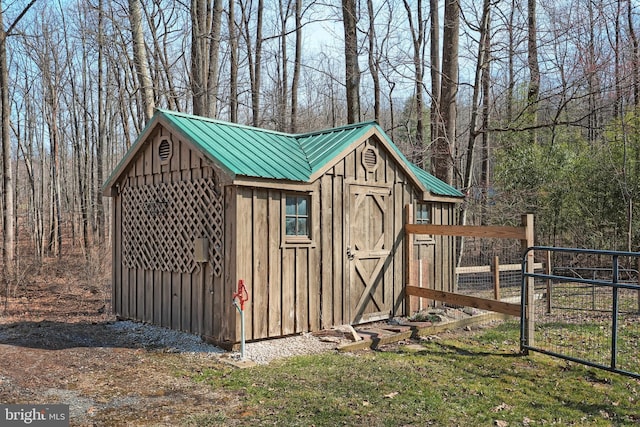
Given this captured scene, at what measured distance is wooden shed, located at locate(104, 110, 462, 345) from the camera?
744cm

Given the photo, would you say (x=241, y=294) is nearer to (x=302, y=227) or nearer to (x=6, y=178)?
(x=302, y=227)

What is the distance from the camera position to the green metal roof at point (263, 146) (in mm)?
7469

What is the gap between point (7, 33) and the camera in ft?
46.8

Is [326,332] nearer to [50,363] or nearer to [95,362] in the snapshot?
[95,362]

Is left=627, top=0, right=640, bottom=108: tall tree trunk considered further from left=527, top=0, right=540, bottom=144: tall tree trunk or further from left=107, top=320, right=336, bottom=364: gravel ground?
left=107, top=320, right=336, bottom=364: gravel ground

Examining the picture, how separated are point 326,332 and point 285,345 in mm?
865

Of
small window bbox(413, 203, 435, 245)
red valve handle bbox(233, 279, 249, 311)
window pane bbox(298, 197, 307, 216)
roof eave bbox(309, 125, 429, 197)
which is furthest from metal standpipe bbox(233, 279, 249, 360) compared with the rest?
small window bbox(413, 203, 435, 245)

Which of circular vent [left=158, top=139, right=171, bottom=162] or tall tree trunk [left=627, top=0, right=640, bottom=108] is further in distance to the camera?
tall tree trunk [left=627, top=0, right=640, bottom=108]

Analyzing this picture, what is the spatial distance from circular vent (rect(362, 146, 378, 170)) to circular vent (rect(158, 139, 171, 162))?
3.31m

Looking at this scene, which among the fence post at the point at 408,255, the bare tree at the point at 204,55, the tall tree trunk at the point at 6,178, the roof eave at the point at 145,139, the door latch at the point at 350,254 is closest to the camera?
the roof eave at the point at 145,139

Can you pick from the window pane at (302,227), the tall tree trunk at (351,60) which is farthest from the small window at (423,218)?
the tall tree trunk at (351,60)

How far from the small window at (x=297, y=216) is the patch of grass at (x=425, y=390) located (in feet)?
6.53

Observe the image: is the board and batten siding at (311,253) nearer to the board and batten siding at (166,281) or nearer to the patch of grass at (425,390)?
the board and batten siding at (166,281)

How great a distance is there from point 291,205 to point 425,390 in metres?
3.49
